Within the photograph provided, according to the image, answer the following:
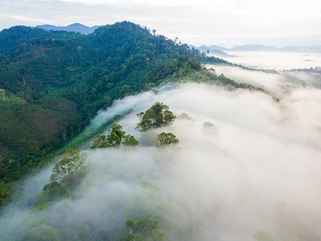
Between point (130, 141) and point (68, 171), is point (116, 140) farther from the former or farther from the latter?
point (68, 171)

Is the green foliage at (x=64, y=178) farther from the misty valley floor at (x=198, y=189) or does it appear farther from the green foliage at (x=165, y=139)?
the green foliage at (x=165, y=139)

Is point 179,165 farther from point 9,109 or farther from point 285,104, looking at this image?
point 285,104

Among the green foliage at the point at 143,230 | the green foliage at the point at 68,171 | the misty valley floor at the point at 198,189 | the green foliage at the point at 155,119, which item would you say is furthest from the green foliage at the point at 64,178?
the green foliage at the point at 155,119

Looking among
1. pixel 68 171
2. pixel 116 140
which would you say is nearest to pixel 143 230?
pixel 68 171

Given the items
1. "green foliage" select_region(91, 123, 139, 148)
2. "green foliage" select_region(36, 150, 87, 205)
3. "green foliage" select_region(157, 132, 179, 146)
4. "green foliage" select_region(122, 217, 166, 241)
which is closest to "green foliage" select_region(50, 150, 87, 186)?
"green foliage" select_region(36, 150, 87, 205)

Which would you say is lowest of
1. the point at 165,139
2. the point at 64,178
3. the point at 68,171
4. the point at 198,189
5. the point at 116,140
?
the point at 198,189

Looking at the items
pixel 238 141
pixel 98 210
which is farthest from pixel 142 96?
pixel 98 210
